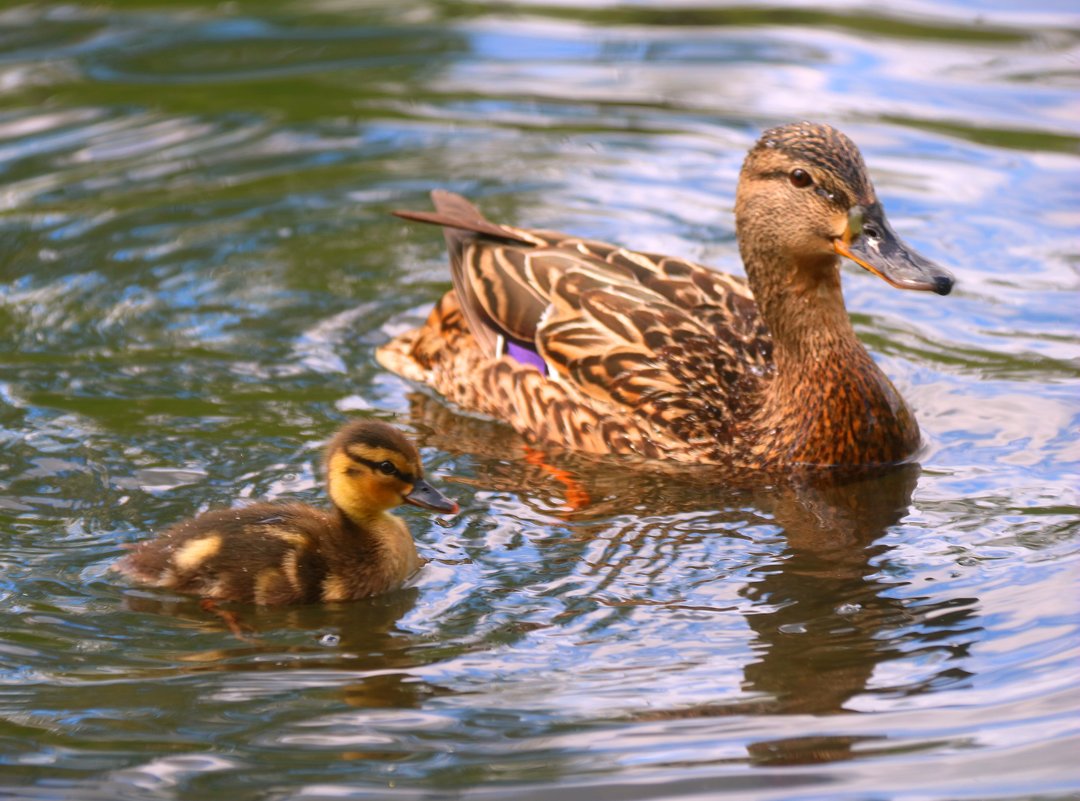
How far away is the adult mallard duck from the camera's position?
6.28 metres

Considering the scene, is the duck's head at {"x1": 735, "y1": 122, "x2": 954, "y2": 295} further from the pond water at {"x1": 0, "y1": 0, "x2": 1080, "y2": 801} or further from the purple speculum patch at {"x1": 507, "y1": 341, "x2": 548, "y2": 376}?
the purple speculum patch at {"x1": 507, "y1": 341, "x2": 548, "y2": 376}

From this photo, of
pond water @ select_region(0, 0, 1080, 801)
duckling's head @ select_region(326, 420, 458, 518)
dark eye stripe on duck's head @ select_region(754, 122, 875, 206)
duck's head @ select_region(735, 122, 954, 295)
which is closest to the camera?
pond water @ select_region(0, 0, 1080, 801)

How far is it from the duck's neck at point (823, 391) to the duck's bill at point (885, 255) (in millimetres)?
250

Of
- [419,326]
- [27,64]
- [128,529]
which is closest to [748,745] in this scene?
[128,529]

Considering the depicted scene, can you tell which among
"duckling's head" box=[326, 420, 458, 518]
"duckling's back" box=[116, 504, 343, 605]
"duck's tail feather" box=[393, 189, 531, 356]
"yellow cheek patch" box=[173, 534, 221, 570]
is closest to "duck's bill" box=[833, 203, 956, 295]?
"duck's tail feather" box=[393, 189, 531, 356]

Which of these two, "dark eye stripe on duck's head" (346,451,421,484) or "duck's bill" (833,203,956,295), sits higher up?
"duck's bill" (833,203,956,295)

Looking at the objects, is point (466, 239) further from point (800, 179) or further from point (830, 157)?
point (830, 157)

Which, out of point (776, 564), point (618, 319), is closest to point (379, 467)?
point (776, 564)

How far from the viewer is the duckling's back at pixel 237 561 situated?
17.6 feet

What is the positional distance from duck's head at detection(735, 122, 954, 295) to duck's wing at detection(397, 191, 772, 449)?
1.17ft

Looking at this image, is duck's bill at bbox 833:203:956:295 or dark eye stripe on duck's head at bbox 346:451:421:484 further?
duck's bill at bbox 833:203:956:295

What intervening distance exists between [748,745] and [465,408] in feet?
10.4

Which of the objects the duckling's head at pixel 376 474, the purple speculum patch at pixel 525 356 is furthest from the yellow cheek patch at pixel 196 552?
the purple speculum patch at pixel 525 356

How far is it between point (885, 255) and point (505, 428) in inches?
73.1
